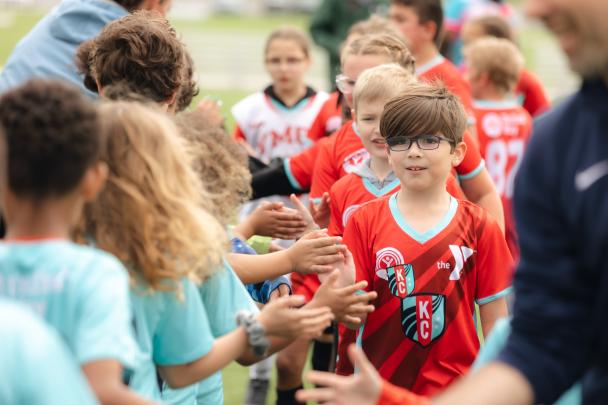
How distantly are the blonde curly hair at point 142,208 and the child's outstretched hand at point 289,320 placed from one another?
26 centimetres

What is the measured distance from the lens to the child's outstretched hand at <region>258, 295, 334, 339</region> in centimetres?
300

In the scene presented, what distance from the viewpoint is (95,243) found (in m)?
2.90

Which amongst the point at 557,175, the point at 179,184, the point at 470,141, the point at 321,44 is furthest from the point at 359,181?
the point at 321,44

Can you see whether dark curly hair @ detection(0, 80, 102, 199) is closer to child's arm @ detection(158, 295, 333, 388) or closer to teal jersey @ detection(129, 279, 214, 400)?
teal jersey @ detection(129, 279, 214, 400)

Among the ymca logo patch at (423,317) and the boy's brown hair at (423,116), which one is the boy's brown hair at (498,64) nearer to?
the boy's brown hair at (423,116)

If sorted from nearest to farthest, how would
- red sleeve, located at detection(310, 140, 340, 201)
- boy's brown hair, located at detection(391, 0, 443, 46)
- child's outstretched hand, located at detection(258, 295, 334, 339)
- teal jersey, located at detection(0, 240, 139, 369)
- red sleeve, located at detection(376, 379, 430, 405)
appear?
teal jersey, located at detection(0, 240, 139, 369) → red sleeve, located at detection(376, 379, 430, 405) → child's outstretched hand, located at detection(258, 295, 334, 339) → red sleeve, located at detection(310, 140, 340, 201) → boy's brown hair, located at detection(391, 0, 443, 46)

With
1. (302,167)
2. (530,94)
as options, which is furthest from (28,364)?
(530,94)

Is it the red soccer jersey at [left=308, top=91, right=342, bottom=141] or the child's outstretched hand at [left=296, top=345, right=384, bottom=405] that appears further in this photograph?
the red soccer jersey at [left=308, top=91, right=342, bottom=141]

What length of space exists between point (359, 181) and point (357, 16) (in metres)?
6.54

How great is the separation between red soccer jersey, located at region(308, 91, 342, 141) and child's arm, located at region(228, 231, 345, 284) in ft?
8.90

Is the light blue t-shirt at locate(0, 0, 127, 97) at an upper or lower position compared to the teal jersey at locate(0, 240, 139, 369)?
upper

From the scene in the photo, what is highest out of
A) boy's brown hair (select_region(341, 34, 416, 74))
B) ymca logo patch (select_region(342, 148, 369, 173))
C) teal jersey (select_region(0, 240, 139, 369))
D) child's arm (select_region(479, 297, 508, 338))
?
boy's brown hair (select_region(341, 34, 416, 74))

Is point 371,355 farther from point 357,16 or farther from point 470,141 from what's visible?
point 357,16

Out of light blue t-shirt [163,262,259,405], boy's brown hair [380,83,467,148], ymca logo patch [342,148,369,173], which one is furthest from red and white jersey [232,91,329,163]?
light blue t-shirt [163,262,259,405]
